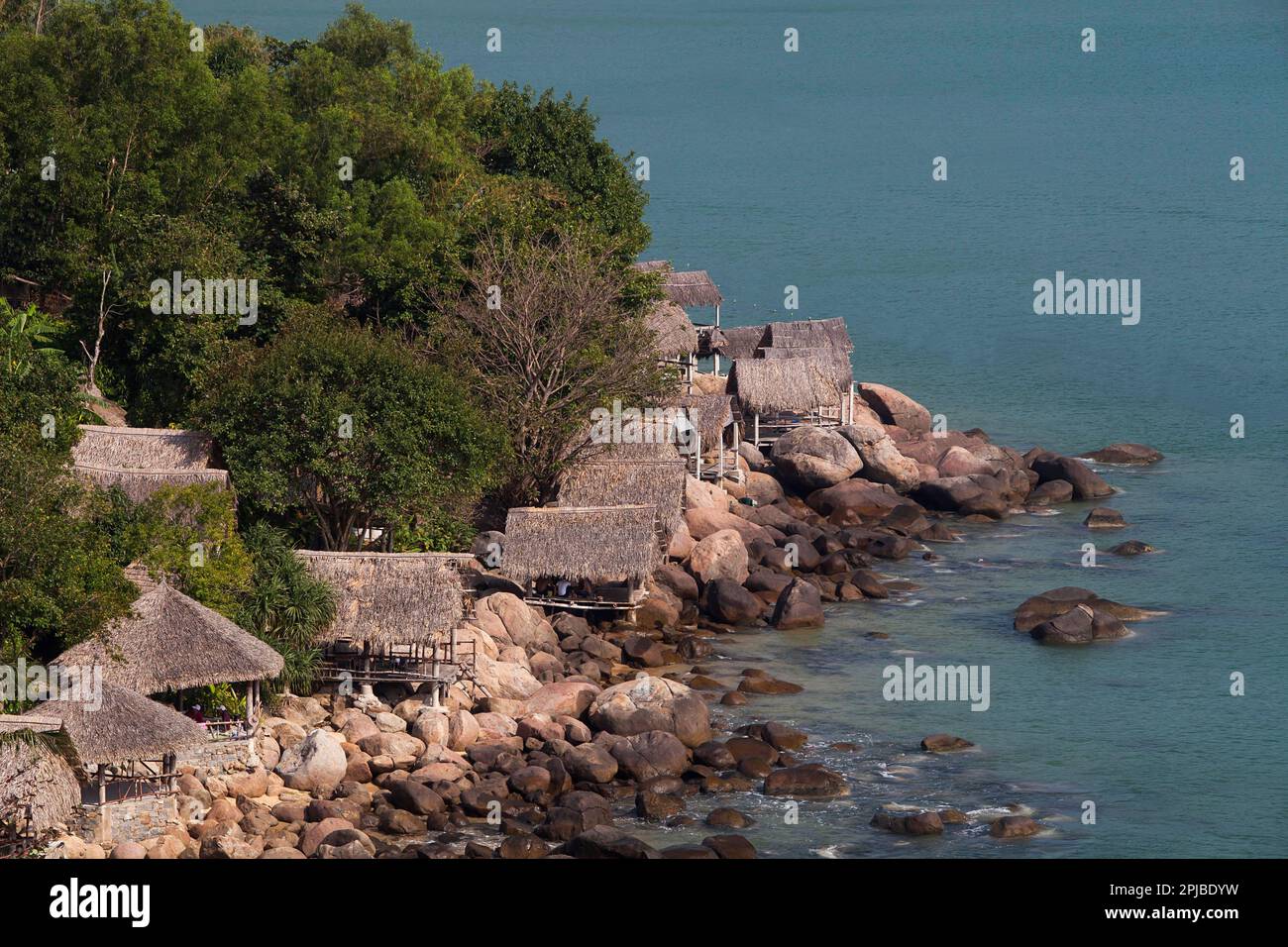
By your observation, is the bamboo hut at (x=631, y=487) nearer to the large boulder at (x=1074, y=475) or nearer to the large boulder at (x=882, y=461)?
the large boulder at (x=882, y=461)

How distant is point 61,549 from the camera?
28.9 m

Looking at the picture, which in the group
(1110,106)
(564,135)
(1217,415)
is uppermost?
(1110,106)

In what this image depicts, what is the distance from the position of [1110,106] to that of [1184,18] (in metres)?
32.8

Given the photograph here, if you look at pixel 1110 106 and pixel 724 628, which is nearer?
pixel 724 628

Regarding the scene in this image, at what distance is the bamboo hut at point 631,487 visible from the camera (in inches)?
1592

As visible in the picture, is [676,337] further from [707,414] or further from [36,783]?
[36,783]

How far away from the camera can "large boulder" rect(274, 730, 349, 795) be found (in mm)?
29031

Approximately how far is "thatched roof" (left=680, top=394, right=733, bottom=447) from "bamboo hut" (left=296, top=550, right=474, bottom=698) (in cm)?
1649

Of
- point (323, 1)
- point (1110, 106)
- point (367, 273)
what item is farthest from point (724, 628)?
point (323, 1)

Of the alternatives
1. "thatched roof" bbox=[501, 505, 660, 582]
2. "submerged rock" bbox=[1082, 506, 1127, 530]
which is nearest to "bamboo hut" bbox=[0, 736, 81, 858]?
"thatched roof" bbox=[501, 505, 660, 582]

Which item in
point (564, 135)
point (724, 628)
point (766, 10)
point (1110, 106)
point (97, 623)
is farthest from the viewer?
point (766, 10)

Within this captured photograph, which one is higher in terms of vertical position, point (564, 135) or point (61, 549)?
point (564, 135)

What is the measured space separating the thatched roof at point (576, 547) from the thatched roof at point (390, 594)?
4.76 meters

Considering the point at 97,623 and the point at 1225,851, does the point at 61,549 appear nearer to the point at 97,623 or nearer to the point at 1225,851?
the point at 97,623
